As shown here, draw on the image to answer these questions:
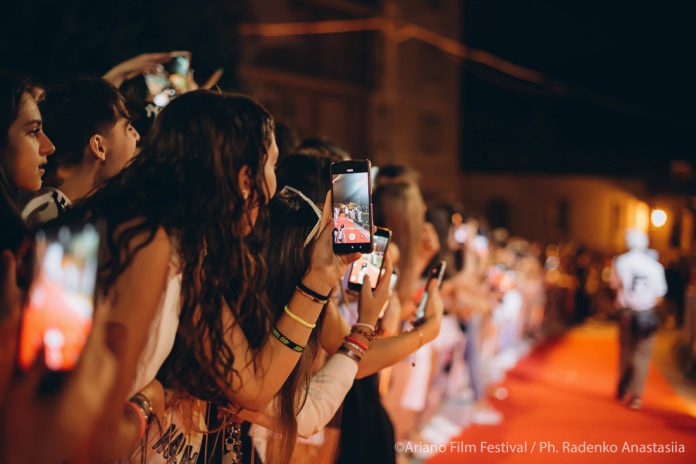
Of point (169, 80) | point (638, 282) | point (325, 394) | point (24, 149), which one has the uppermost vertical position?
point (169, 80)

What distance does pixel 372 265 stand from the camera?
2936mm

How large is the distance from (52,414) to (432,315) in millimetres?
1914

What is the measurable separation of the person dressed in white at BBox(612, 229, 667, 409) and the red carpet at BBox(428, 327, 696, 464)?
1.04 feet

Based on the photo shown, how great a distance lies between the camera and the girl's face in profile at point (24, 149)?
235 centimetres

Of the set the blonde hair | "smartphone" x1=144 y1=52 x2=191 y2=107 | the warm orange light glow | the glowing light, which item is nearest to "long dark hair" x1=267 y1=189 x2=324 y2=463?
"smartphone" x1=144 y1=52 x2=191 y2=107

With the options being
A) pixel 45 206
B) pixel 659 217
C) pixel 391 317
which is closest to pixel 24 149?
pixel 45 206

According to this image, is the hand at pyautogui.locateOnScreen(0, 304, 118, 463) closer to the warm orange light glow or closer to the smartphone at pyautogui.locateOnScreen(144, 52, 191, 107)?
the smartphone at pyautogui.locateOnScreen(144, 52, 191, 107)

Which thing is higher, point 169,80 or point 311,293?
point 169,80

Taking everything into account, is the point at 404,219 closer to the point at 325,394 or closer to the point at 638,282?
the point at 325,394

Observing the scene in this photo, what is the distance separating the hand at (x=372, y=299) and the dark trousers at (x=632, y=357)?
6.64 m

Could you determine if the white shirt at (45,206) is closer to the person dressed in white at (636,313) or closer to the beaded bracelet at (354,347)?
the beaded bracelet at (354,347)

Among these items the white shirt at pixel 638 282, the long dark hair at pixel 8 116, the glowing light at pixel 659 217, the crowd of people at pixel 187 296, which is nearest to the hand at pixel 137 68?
the crowd of people at pixel 187 296

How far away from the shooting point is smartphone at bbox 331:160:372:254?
2.20m

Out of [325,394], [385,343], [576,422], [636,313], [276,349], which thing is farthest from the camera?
[636,313]
